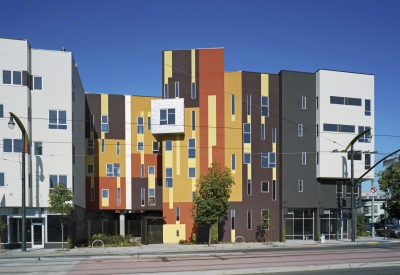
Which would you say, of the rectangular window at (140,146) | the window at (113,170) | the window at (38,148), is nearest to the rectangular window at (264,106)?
the rectangular window at (140,146)

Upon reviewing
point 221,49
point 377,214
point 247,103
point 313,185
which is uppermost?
point 221,49

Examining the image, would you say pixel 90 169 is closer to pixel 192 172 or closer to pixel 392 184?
pixel 192 172

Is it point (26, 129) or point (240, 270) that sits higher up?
point (26, 129)

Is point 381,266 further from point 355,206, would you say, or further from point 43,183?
point 43,183

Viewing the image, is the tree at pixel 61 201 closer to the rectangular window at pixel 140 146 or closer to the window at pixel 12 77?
the window at pixel 12 77

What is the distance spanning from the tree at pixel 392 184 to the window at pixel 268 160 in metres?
13.8

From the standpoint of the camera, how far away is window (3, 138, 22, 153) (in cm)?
3816

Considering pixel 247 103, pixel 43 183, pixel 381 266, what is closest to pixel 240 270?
pixel 381 266

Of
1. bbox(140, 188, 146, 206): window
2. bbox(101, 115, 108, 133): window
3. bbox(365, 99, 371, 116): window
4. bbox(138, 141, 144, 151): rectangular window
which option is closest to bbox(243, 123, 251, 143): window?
bbox(365, 99, 371, 116): window

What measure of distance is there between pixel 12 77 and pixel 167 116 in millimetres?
14971

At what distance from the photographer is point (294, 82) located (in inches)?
1847

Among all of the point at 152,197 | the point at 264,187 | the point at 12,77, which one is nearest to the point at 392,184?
the point at 264,187

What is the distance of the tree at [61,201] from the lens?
3669 centimetres

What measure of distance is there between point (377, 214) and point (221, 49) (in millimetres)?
72750
